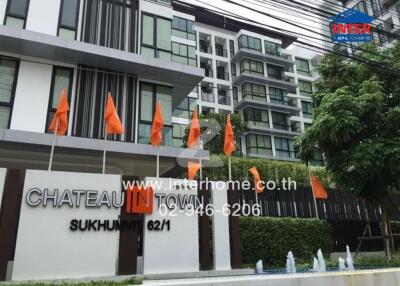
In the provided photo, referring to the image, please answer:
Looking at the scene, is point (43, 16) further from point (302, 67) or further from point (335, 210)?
point (302, 67)

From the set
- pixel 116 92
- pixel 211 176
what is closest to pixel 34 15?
pixel 116 92

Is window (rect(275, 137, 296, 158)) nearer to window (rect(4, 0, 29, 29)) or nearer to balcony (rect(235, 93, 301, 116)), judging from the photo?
balcony (rect(235, 93, 301, 116))

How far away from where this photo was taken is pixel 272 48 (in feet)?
132

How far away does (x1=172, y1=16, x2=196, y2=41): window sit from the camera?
32344 millimetres

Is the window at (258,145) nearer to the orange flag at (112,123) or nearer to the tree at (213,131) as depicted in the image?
the tree at (213,131)

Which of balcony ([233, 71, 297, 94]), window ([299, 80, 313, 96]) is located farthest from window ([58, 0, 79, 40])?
window ([299, 80, 313, 96])

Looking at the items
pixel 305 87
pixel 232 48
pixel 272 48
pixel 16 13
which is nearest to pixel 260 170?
pixel 16 13

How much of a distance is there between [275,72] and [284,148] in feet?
29.5

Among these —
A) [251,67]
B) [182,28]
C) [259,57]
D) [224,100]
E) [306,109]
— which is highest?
[259,57]

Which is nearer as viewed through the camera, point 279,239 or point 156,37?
point 279,239

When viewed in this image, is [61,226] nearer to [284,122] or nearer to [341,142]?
[341,142]

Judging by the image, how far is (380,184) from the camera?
1223 centimetres

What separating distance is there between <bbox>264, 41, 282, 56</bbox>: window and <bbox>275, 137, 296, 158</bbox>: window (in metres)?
10.1

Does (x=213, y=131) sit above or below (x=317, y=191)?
above
